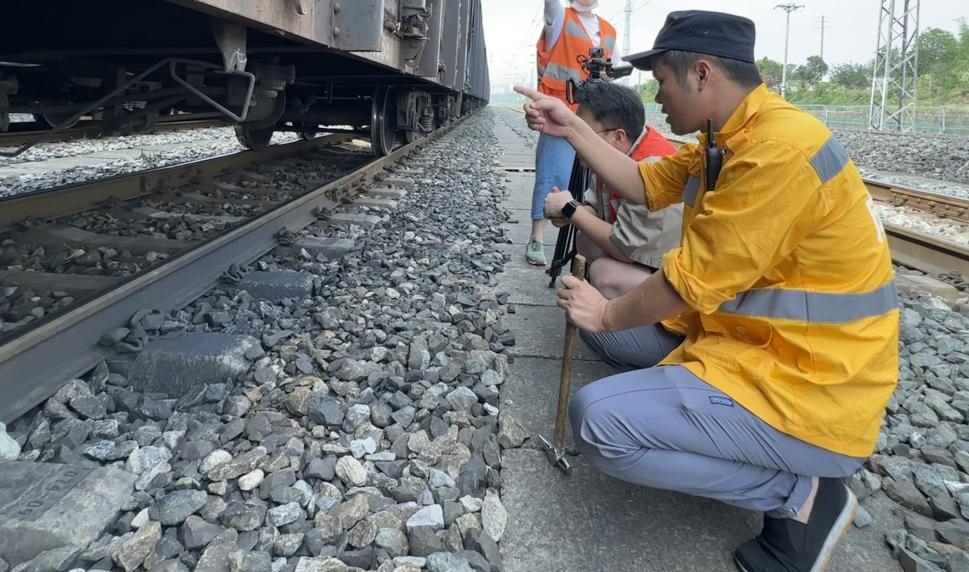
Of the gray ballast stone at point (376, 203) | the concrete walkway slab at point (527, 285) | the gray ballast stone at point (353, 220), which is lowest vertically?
the concrete walkway slab at point (527, 285)

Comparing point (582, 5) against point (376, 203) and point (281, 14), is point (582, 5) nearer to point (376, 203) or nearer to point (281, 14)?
point (281, 14)

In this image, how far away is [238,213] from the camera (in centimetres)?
456

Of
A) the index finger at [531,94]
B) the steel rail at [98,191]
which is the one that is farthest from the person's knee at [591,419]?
the steel rail at [98,191]

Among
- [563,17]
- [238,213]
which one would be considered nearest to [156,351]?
[238,213]

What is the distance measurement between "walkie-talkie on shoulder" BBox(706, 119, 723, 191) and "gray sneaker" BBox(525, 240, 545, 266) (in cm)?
240

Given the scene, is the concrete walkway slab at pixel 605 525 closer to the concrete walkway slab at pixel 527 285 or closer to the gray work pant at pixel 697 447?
the gray work pant at pixel 697 447

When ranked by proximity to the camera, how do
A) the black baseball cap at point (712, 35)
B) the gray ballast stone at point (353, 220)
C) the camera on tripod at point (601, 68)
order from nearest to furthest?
the black baseball cap at point (712, 35) < the camera on tripod at point (601, 68) < the gray ballast stone at point (353, 220)

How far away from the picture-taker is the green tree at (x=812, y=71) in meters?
63.6

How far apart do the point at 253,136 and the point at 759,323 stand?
252 inches

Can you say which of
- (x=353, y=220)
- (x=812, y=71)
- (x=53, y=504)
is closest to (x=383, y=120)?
(x=353, y=220)

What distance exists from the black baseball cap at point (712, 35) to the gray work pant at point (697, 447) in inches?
31.1

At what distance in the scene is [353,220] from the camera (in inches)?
185

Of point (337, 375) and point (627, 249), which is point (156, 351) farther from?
point (627, 249)

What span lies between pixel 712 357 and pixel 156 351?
184 cm
